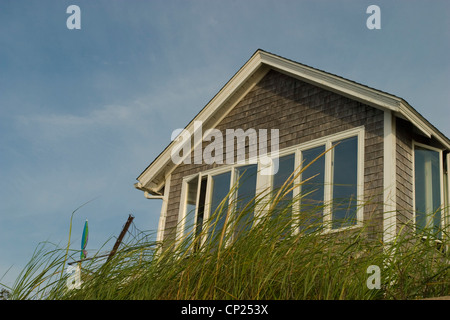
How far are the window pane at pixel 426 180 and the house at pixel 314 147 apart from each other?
0.02 m

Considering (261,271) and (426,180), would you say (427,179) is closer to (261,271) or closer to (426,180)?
(426,180)

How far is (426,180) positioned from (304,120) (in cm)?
229

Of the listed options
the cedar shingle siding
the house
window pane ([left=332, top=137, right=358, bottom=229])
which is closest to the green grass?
the house

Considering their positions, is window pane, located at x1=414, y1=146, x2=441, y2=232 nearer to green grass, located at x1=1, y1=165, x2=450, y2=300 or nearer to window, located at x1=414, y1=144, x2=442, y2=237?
window, located at x1=414, y1=144, x2=442, y2=237

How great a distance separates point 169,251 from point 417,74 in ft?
20.0

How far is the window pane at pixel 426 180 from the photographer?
29.7 feet

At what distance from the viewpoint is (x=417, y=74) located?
8.62m

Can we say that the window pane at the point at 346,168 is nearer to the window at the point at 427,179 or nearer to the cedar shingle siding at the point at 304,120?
the cedar shingle siding at the point at 304,120

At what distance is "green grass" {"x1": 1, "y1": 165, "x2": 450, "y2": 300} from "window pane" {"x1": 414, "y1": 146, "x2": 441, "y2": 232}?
214 inches

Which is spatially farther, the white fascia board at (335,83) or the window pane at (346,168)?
the window pane at (346,168)

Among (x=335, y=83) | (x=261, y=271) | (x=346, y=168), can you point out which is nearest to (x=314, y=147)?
(x=346, y=168)

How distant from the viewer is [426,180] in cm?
916

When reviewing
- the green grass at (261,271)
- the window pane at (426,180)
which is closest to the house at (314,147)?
the window pane at (426,180)
